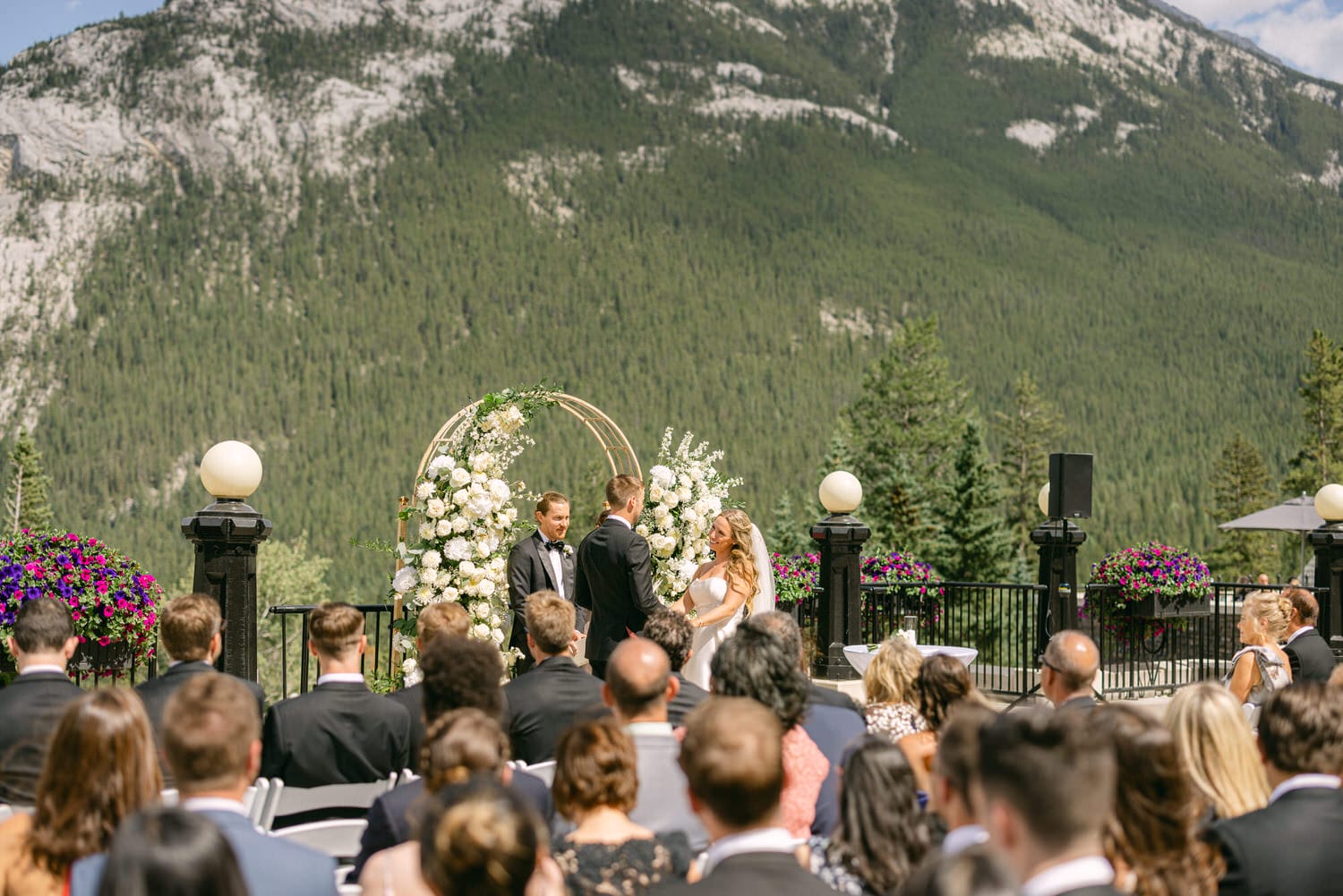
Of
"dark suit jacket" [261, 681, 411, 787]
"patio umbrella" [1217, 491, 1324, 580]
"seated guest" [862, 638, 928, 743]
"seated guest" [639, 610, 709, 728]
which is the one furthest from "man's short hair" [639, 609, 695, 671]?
"patio umbrella" [1217, 491, 1324, 580]

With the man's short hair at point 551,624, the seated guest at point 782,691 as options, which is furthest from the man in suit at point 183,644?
the seated guest at point 782,691

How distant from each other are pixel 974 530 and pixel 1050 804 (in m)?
43.4

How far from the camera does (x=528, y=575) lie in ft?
25.0

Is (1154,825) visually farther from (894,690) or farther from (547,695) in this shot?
(547,695)

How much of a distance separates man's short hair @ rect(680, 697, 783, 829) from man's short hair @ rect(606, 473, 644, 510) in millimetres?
4618

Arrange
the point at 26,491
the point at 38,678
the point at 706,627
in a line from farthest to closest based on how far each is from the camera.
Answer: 1. the point at 26,491
2. the point at 706,627
3. the point at 38,678

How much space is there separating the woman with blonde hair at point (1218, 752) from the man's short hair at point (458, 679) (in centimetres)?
204

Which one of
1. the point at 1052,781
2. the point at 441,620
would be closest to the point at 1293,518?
the point at 441,620

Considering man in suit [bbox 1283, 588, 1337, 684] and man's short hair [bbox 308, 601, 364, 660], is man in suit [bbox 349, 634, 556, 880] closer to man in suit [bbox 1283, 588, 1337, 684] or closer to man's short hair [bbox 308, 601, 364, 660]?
man's short hair [bbox 308, 601, 364, 660]

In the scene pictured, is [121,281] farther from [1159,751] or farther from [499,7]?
[1159,751]

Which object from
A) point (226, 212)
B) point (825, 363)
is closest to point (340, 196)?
point (226, 212)

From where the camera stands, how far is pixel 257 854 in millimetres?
2781

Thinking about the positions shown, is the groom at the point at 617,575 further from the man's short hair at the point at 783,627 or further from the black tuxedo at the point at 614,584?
the man's short hair at the point at 783,627

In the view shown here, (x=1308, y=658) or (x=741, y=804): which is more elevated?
(x=741, y=804)
